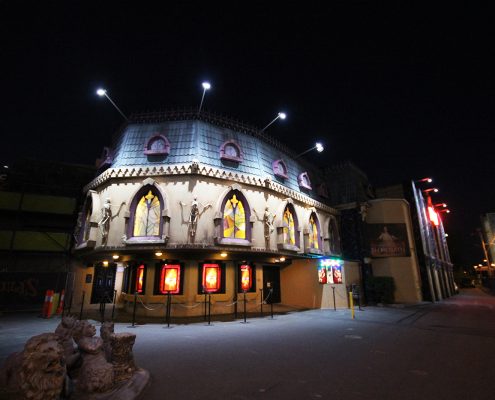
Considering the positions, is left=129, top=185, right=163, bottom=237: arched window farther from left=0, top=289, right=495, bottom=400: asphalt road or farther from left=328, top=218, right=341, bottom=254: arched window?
left=328, top=218, right=341, bottom=254: arched window

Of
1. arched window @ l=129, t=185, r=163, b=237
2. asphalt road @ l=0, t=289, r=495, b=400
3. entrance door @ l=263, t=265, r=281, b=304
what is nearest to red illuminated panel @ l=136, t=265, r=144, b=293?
arched window @ l=129, t=185, r=163, b=237

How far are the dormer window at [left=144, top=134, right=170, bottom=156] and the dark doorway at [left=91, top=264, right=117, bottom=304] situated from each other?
523 inches

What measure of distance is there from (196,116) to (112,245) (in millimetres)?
9945

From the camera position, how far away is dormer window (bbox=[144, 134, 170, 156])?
1659cm

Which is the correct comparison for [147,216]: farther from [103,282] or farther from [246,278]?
[103,282]

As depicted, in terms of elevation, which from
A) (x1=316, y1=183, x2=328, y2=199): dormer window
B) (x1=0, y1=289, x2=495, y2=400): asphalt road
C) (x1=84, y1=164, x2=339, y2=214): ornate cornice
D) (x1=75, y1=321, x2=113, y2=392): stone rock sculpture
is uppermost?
(x1=316, y1=183, x2=328, y2=199): dormer window

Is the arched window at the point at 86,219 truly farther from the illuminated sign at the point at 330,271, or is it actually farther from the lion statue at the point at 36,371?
the illuminated sign at the point at 330,271

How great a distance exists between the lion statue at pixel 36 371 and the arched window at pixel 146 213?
1154 centimetres

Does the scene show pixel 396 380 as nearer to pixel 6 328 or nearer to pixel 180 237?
pixel 180 237

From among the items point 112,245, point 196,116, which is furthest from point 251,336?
point 196,116

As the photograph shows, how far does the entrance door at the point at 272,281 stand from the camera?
20625mm

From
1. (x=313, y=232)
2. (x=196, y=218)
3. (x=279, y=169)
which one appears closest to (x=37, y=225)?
(x=196, y=218)

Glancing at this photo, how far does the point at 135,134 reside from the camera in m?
17.9

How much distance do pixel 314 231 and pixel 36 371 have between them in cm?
2063
